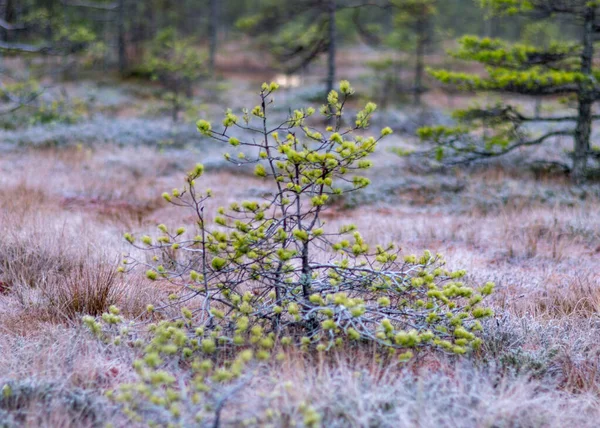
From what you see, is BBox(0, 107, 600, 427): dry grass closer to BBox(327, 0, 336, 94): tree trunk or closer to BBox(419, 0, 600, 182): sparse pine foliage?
BBox(419, 0, 600, 182): sparse pine foliage

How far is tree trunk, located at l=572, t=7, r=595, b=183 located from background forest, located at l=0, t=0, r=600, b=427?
34 mm

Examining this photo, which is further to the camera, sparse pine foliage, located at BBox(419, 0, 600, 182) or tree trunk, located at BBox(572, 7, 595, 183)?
tree trunk, located at BBox(572, 7, 595, 183)

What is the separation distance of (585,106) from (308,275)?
8.39 meters

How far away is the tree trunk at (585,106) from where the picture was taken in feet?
30.9

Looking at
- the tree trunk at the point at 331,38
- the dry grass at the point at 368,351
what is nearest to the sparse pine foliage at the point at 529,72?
the dry grass at the point at 368,351

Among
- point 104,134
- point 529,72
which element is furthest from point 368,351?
point 104,134

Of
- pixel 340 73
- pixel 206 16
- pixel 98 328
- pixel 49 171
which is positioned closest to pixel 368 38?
pixel 49 171

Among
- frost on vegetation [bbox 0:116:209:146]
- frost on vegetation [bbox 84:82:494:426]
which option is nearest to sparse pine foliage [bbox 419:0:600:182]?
frost on vegetation [bbox 84:82:494:426]

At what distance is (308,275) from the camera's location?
3.69 meters

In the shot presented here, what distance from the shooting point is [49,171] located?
34.4 feet

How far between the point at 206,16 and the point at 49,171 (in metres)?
38.9

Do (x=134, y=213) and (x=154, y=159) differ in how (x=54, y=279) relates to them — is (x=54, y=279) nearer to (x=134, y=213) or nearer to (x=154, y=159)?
(x=134, y=213)

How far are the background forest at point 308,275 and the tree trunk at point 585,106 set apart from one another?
34 millimetres

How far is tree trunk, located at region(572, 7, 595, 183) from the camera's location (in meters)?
9.43
